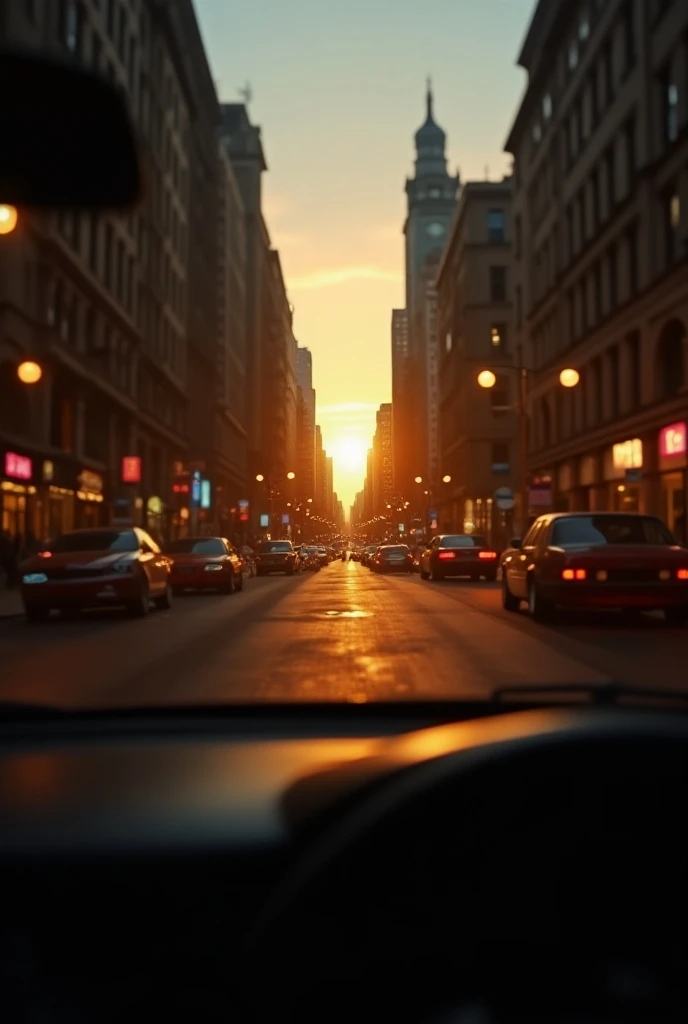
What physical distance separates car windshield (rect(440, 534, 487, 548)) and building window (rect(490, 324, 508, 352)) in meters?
53.9

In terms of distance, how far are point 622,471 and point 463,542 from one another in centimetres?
810

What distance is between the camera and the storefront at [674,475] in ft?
112

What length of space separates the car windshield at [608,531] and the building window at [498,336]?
241ft

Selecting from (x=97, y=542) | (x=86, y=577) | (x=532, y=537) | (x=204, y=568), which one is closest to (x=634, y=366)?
(x=204, y=568)

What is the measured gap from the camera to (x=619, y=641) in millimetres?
13711

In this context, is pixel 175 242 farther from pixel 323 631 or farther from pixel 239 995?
pixel 239 995

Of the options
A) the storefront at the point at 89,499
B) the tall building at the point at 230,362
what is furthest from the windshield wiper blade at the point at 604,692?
the tall building at the point at 230,362

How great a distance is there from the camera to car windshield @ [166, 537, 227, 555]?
29825mm

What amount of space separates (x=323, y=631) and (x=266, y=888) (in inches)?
522

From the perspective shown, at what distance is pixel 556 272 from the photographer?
53.8 metres

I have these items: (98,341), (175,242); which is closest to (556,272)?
(98,341)

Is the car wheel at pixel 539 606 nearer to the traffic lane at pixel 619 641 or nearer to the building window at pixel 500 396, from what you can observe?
the traffic lane at pixel 619 641

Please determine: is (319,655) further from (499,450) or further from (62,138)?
(499,450)

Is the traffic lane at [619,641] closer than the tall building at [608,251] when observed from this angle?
Yes
